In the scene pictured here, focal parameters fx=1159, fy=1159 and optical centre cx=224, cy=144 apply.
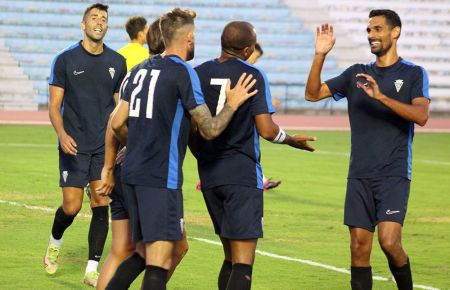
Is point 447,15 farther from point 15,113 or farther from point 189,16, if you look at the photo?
point 189,16

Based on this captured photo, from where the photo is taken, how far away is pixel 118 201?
7.79m

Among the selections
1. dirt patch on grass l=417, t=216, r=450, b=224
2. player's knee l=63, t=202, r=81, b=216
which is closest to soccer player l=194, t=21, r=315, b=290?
player's knee l=63, t=202, r=81, b=216

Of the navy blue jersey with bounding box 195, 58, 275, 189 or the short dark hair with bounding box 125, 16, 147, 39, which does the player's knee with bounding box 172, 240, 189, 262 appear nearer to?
the navy blue jersey with bounding box 195, 58, 275, 189

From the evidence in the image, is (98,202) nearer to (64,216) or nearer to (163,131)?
(64,216)

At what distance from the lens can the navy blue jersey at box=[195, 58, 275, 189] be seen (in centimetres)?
743

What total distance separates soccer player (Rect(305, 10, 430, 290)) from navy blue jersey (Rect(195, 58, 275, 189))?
98 centimetres

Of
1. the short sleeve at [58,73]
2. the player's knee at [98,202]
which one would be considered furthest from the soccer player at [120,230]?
the short sleeve at [58,73]

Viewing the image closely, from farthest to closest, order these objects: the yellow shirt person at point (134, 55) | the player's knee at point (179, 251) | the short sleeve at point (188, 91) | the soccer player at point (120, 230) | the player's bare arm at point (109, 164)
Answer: the yellow shirt person at point (134, 55) → the player's knee at point (179, 251) → the player's bare arm at point (109, 164) → the soccer player at point (120, 230) → the short sleeve at point (188, 91)

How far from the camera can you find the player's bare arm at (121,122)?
7184mm

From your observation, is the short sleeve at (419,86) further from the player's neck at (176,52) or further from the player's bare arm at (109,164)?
the player's bare arm at (109,164)

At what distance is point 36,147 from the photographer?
2320 cm

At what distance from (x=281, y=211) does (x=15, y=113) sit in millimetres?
21258

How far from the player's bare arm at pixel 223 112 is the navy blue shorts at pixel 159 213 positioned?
1.43 ft

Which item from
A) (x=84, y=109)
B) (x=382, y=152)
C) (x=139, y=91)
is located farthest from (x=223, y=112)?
(x=84, y=109)
